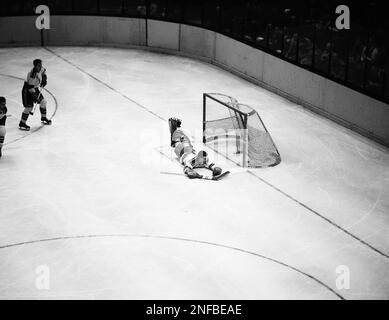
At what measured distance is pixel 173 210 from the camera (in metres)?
11.9

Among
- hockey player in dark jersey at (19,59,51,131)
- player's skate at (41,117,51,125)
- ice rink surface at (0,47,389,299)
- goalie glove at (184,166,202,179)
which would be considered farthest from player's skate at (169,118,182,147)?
player's skate at (41,117,51,125)

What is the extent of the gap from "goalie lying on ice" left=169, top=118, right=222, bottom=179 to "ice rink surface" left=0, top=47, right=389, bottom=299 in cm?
20

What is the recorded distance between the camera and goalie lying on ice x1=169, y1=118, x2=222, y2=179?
43.1ft

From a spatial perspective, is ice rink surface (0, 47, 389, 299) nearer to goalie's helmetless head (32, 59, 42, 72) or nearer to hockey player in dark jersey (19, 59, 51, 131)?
hockey player in dark jersey (19, 59, 51, 131)

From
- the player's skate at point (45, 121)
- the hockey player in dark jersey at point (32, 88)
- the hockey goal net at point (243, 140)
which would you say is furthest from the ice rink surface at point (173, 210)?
the hockey player in dark jersey at point (32, 88)

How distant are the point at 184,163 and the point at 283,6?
7.48 meters

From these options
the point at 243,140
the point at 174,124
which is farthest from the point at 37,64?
the point at 243,140

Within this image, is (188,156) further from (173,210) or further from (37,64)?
(37,64)

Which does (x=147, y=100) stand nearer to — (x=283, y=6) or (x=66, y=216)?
(x=283, y=6)

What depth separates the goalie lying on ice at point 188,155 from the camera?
517 inches

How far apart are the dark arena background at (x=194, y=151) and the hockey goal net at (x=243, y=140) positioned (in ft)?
0.15

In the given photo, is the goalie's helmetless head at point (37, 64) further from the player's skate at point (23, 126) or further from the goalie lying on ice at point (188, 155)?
the goalie lying on ice at point (188, 155)

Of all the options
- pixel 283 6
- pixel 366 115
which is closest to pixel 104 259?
pixel 366 115

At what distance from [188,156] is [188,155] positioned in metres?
0.02
